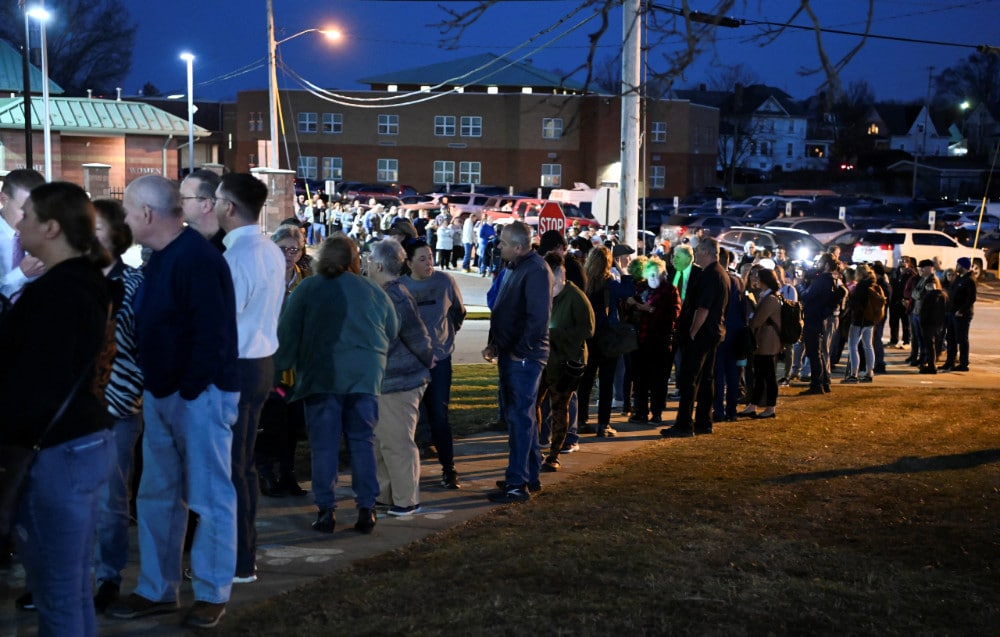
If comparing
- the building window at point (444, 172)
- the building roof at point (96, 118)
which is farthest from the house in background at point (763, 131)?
the building roof at point (96, 118)

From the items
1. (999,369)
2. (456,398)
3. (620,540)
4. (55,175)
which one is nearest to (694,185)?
(55,175)

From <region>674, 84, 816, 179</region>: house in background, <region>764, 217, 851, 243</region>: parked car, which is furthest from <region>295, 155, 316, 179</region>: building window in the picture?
<region>764, 217, 851, 243</region>: parked car

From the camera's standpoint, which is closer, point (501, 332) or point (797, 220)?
point (501, 332)

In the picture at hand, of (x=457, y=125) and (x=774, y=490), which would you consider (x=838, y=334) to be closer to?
(x=774, y=490)

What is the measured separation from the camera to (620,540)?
23.7ft

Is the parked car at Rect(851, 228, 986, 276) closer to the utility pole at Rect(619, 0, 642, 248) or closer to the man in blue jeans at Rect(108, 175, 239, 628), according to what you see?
the utility pole at Rect(619, 0, 642, 248)

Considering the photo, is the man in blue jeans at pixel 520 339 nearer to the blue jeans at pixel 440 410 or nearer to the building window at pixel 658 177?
the blue jeans at pixel 440 410

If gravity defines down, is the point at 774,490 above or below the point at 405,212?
below

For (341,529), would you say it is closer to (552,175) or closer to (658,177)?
(552,175)

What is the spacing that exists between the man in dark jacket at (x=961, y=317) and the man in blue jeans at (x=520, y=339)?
39.9 ft

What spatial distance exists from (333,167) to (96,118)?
3995 cm

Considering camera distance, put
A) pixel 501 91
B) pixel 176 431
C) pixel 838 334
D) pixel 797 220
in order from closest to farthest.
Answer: pixel 176 431
pixel 838 334
pixel 797 220
pixel 501 91

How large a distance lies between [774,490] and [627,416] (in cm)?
386

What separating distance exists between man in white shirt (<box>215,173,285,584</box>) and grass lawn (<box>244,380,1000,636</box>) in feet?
1.95
